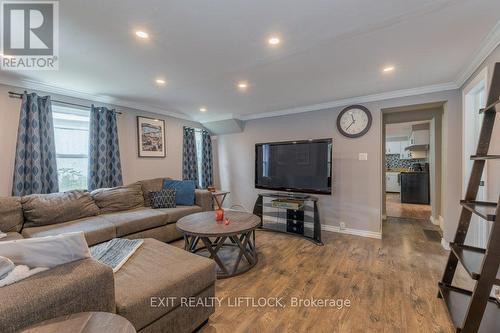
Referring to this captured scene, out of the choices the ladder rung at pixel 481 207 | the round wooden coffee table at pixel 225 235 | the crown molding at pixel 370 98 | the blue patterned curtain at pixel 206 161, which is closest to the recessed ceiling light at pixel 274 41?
the round wooden coffee table at pixel 225 235

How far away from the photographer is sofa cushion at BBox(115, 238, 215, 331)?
126 centimetres

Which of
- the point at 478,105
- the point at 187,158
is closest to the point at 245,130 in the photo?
the point at 187,158

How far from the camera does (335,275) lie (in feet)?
7.80

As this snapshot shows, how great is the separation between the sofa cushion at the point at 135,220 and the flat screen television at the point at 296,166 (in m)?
1.87

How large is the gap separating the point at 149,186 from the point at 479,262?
4.03 metres

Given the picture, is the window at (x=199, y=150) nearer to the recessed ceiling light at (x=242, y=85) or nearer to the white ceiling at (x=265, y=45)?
the white ceiling at (x=265, y=45)

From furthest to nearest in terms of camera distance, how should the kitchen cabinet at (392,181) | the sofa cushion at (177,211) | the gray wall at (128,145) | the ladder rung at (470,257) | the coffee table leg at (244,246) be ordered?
the kitchen cabinet at (392,181)
the sofa cushion at (177,211)
the gray wall at (128,145)
the coffee table leg at (244,246)
the ladder rung at (470,257)

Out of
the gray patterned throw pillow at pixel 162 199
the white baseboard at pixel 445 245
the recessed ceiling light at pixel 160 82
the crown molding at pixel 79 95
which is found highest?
the recessed ceiling light at pixel 160 82

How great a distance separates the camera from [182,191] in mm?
3824

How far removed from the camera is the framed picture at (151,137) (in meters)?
4.06

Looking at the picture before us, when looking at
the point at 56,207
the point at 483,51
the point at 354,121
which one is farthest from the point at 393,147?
the point at 56,207

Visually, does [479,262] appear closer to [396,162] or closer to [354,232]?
[354,232]

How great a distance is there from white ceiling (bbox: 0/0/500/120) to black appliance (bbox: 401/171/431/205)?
4.39 meters

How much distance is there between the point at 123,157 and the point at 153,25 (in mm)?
2736
